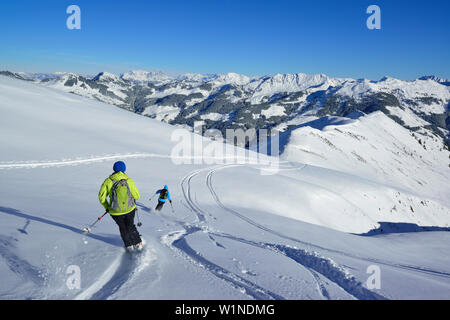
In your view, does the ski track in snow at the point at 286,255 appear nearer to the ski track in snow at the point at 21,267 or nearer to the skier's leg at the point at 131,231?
the skier's leg at the point at 131,231

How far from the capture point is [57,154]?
2253cm

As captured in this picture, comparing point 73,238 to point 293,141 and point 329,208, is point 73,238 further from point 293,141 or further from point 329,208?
point 293,141

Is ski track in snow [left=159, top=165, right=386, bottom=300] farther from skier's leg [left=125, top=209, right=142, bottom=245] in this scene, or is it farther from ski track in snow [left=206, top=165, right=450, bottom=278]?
skier's leg [left=125, top=209, right=142, bottom=245]

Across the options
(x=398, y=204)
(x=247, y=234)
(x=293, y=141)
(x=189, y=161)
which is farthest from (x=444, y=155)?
(x=247, y=234)

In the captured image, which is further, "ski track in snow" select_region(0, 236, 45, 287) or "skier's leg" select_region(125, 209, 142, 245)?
"skier's leg" select_region(125, 209, 142, 245)

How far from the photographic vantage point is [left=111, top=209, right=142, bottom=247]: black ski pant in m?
7.54

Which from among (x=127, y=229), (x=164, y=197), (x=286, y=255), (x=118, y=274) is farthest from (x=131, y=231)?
(x=164, y=197)

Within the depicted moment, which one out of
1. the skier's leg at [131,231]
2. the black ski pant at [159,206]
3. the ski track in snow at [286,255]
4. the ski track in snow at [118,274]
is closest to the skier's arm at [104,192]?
the skier's leg at [131,231]

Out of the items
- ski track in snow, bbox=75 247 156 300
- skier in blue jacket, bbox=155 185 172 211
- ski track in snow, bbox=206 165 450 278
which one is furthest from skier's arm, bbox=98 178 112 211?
ski track in snow, bbox=206 165 450 278

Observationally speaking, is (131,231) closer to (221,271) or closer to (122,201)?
(122,201)

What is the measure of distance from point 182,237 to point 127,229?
3011mm

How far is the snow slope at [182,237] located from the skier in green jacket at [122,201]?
48 centimetres

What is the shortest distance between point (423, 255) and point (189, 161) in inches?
953

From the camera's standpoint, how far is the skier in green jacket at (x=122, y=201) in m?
7.35
